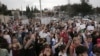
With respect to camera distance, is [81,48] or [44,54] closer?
[81,48]

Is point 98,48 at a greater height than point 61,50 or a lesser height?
greater

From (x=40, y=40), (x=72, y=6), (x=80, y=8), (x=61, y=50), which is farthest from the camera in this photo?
(x=72, y=6)

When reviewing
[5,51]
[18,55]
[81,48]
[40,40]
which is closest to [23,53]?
[18,55]

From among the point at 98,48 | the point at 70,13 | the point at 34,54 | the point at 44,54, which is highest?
the point at 98,48

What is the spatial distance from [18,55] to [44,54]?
279 cm

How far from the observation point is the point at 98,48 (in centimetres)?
558

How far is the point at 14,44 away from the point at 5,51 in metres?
0.79

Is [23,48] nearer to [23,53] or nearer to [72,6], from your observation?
[23,53]

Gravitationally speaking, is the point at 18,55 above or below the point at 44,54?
below

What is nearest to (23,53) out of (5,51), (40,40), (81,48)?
(5,51)

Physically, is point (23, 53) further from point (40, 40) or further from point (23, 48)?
point (40, 40)

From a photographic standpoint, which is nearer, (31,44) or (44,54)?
(44,54)

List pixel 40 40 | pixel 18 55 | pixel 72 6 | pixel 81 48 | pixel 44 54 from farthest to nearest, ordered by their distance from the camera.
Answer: pixel 72 6 → pixel 40 40 → pixel 18 55 → pixel 44 54 → pixel 81 48

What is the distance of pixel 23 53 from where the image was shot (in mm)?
10609
